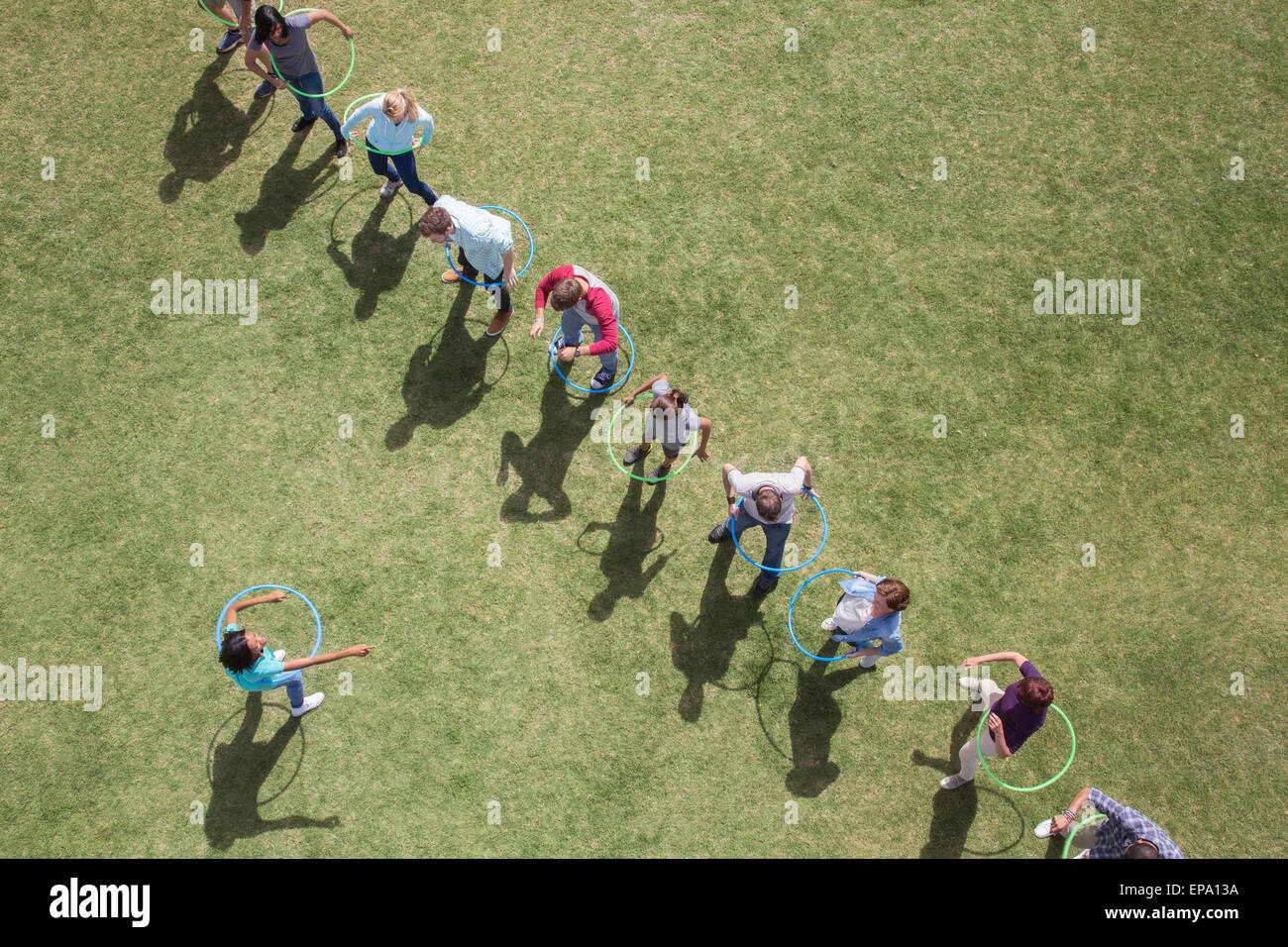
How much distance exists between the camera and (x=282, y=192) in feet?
45.8

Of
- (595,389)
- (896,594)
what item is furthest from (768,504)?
(595,389)

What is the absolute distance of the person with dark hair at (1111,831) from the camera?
10141mm

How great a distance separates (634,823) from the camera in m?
11.8

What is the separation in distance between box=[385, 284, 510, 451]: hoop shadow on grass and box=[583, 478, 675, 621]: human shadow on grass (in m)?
2.84

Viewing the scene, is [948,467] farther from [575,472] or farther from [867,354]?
[575,472]

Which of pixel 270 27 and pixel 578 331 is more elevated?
pixel 270 27

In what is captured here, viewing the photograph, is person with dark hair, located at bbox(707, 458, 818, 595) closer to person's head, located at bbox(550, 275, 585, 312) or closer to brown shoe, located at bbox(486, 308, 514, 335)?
person's head, located at bbox(550, 275, 585, 312)

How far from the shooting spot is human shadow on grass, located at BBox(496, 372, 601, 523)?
12914 mm

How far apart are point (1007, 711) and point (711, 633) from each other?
13.7 feet

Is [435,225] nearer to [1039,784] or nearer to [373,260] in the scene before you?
[373,260]

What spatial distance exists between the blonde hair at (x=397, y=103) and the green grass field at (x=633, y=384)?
203cm

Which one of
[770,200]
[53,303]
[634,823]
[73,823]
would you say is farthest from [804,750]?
[53,303]

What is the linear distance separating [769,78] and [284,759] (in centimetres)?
1352

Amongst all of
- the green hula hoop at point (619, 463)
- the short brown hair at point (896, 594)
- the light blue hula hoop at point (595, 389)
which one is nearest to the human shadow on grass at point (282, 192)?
the light blue hula hoop at point (595, 389)
